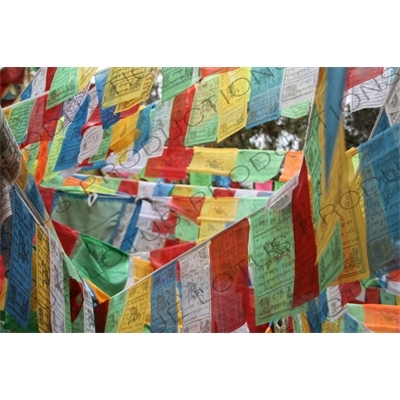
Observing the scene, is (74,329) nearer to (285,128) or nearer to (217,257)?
(217,257)

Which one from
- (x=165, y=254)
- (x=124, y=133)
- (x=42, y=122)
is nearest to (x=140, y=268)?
(x=165, y=254)

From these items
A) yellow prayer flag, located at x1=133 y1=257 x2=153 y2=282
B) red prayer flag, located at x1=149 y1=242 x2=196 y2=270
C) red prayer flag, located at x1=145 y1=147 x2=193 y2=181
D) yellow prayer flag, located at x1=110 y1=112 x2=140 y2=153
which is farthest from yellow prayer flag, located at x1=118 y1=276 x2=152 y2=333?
red prayer flag, located at x1=145 y1=147 x2=193 y2=181

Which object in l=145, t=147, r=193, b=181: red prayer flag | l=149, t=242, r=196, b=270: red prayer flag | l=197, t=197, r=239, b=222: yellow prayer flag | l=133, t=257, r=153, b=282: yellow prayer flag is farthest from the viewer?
l=197, t=197, r=239, b=222: yellow prayer flag

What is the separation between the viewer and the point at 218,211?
532 cm

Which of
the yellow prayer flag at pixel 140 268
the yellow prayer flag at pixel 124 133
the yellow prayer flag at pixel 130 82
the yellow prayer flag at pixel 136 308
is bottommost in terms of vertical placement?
the yellow prayer flag at pixel 136 308

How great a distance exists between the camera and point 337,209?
7.38 ft

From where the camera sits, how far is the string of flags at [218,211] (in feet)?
7.66

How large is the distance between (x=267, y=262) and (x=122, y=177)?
3.34 meters

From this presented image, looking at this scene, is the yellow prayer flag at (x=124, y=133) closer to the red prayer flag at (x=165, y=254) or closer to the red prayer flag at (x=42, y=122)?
the red prayer flag at (x=42, y=122)

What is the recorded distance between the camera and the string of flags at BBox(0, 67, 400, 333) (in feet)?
7.66

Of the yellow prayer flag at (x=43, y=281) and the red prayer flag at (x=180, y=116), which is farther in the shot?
the red prayer flag at (x=180, y=116)

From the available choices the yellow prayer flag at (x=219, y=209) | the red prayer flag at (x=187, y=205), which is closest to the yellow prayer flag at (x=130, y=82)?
the yellow prayer flag at (x=219, y=209)

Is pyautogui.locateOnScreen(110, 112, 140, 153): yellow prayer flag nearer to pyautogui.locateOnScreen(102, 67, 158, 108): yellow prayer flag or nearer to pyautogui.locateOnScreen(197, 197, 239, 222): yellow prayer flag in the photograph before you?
pyautogui.locateOnScreen(102, 67, 158, 108): yellow prayer flag

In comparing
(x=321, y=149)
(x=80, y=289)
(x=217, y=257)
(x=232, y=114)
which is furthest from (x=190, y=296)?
(x=321, y=149)
